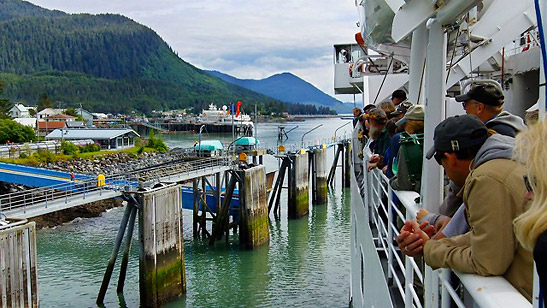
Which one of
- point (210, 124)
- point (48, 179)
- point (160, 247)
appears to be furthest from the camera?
point (210, 124)

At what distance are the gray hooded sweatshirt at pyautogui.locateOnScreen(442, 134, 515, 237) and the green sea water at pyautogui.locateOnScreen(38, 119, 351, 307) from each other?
508 inches

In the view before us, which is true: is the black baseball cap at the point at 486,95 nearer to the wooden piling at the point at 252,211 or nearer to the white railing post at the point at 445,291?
the white railing post at the point at 445,291

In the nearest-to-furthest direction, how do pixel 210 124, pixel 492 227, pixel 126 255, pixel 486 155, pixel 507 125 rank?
pixel 492 227, pixel 486 155, pixel 507 125, pixel 126 255, pixel 210 124

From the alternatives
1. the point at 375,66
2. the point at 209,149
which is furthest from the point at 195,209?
the point at 375,66

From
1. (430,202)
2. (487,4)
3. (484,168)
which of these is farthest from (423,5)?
(487,4)

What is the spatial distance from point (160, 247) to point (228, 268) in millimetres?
4437

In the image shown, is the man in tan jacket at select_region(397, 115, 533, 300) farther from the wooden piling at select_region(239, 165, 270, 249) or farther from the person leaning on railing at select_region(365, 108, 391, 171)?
the wooden piling at select_region(239, 165, 270, 249)

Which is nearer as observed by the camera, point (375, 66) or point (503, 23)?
point (503, 23)

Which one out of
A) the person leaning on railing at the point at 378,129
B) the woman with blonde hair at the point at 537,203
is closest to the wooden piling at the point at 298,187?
the person leaning on railing at the point at 378,129

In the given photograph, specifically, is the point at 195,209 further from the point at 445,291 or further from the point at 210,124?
the point at 210,124

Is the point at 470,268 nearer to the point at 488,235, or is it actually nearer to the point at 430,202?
the point at 488,235

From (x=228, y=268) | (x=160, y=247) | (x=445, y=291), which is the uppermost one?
(x=445, y=291)

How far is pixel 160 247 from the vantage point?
47.0 ft

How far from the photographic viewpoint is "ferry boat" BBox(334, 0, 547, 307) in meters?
2.19
